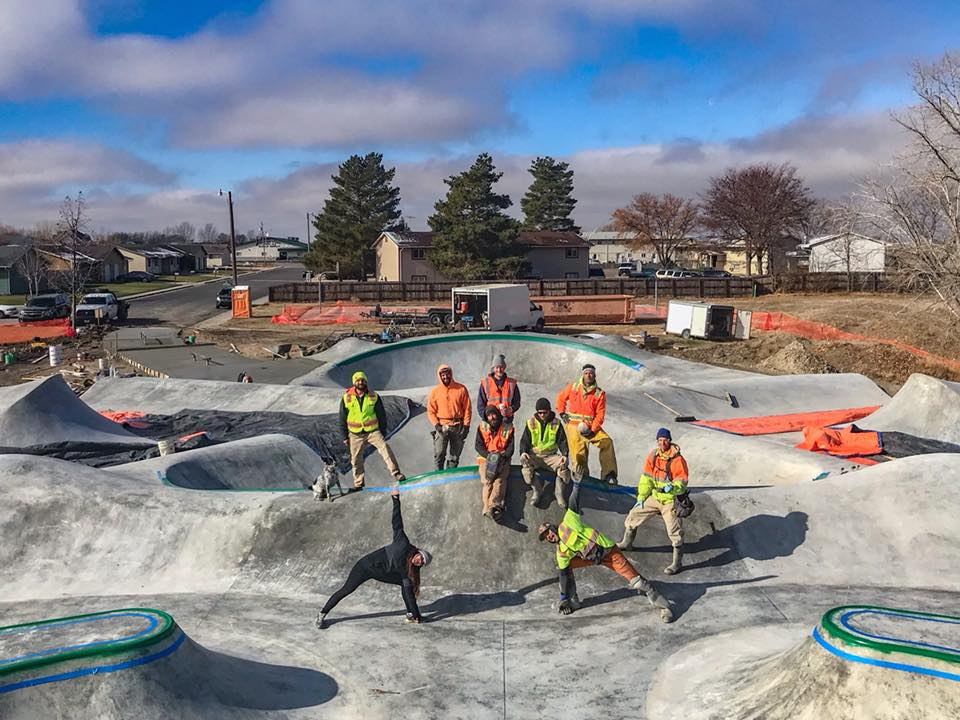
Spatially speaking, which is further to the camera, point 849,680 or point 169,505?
point 169,505

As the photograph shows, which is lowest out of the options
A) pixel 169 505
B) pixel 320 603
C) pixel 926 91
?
pixel 320 603

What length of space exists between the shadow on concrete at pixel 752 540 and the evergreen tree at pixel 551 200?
10636cm

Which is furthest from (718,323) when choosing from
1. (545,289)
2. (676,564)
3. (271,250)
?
(271,250)

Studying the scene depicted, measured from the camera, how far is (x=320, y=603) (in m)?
10.1

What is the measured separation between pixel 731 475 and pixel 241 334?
33.7m

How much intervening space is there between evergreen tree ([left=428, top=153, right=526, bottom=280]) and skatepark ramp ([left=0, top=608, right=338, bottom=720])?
2374 inches

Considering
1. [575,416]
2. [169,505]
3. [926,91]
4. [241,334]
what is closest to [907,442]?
[575,416]

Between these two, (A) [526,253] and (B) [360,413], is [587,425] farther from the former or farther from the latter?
(A) [526,253]

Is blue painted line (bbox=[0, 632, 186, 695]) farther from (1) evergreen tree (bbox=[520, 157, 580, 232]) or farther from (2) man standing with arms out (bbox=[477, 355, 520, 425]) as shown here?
(1) evergreen tree (bbox=[520, 157, 580, 232])

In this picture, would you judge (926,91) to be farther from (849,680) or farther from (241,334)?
(241,334)

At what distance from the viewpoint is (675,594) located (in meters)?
9.70

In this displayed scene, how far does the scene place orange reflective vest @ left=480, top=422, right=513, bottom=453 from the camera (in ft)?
33.4

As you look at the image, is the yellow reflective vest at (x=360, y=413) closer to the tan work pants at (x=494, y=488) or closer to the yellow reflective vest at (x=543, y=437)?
the tan work pants at (x=494, y=488)

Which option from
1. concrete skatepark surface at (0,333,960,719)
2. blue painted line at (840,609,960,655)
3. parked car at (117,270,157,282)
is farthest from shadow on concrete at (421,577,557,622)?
parked car at (117,270,157,282)
